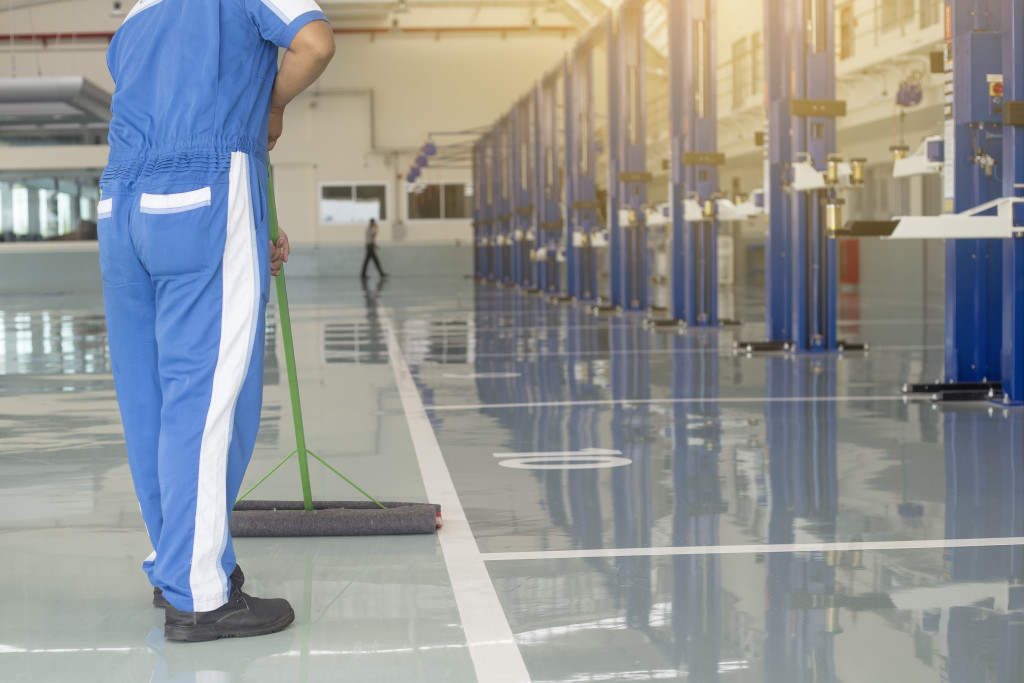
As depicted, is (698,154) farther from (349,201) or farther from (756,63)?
(349,201)

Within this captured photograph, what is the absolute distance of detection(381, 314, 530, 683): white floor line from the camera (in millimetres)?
2410

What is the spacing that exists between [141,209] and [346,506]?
53.9 inches

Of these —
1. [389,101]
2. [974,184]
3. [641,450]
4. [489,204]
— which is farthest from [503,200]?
[641,450]

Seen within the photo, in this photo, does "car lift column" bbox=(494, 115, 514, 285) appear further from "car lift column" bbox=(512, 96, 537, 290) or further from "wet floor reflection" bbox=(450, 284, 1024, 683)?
"wet floor reflection" bbox=(450, 284, 1024, 683)

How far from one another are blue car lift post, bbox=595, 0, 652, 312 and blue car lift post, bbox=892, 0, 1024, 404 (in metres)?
7.91

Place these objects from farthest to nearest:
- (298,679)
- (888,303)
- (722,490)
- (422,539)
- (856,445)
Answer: (888,303) < (856,445) < (722,490) < (422,539) < (298,679)

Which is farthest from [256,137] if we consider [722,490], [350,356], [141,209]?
[350,356]

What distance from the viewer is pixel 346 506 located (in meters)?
3.68

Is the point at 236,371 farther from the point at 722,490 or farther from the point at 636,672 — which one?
Answer: the point at 722,490

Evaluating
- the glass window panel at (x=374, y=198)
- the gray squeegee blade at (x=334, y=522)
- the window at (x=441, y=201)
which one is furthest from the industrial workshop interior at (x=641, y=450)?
the window at (x=441, y=201)

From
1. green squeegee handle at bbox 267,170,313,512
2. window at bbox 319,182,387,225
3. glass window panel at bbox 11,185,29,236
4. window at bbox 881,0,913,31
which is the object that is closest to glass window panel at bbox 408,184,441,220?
window at bbox 319,182,387,225

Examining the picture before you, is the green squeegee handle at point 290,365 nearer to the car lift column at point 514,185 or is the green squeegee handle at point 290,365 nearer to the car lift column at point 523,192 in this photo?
the car lift column at point 523,192

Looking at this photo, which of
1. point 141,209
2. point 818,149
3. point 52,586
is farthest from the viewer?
point 818,149

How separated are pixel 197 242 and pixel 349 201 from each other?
3549cm
